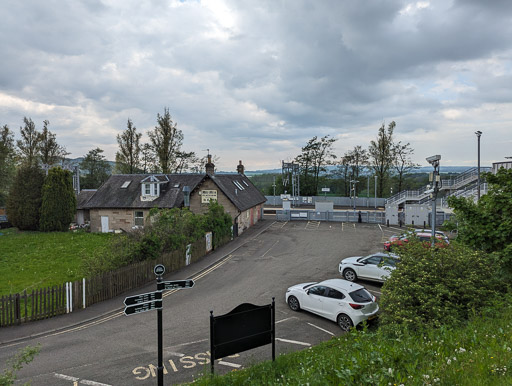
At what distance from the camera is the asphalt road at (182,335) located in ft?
29.0

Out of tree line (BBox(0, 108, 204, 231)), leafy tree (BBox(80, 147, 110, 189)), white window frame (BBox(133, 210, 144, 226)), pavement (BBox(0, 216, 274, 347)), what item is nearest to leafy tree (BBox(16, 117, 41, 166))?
tree line (BBox(0, 108, 204, 231))

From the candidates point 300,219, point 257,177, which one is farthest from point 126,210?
point 257,177

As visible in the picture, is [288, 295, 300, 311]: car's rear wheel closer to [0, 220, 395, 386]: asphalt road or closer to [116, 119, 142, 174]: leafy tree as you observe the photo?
[0, 220, 395, 386]: asphalt road

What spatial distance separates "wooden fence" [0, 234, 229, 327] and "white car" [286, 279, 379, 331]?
800cm

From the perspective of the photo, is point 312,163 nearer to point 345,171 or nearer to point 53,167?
point 345,171

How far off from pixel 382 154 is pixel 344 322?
159ft

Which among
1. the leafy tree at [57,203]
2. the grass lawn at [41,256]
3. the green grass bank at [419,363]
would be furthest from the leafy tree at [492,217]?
the leafy tree at [57,203]

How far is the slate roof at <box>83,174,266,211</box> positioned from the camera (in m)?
31.9

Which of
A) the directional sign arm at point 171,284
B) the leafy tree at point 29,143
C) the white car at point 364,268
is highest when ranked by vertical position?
the leafy tree at point 29,143

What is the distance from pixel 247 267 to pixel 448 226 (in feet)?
38.1

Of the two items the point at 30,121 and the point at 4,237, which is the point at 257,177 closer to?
the point at 30,121

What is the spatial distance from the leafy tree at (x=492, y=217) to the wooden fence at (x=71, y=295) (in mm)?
13932

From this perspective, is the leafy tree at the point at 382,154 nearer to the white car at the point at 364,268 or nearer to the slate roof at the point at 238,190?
the slate roof at the point at 238,190

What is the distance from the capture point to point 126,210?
32406 millimetres
